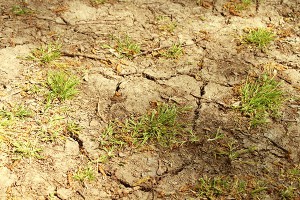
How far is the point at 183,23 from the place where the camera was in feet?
9.36

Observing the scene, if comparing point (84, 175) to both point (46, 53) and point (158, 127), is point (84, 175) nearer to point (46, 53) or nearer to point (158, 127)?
point (158, 127)

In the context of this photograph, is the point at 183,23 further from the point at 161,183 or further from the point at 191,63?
the point at 161,183

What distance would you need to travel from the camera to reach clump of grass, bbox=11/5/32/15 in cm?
274

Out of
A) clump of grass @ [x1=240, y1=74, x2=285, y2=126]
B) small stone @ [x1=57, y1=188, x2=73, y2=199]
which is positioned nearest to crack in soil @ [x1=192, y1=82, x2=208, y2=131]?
clump of grass @ [x1=240, y1=74, x2=285, y2=126]

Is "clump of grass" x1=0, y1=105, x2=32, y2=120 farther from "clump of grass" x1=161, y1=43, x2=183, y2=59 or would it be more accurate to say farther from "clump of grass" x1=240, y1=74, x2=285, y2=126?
"clump of grass" x1=240, y1=74, x2=285, y2=126

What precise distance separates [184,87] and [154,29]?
694mm

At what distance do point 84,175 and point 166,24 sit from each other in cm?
155

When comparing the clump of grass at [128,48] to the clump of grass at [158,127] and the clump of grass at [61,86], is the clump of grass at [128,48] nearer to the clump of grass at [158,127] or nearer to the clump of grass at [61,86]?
the clump of grass at [61,86]

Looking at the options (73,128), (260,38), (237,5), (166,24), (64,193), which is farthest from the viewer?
(237,5)

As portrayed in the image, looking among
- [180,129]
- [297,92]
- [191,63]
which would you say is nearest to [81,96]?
[180,129]

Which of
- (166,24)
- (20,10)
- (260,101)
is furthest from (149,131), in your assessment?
(20,10)

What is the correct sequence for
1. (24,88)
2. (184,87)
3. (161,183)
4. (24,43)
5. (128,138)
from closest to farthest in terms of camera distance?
(161,183), (128,138), (24,88), (184,87), (24,43)

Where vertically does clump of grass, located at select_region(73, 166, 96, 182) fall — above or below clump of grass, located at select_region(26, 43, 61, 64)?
below

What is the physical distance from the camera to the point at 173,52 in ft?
8.41
